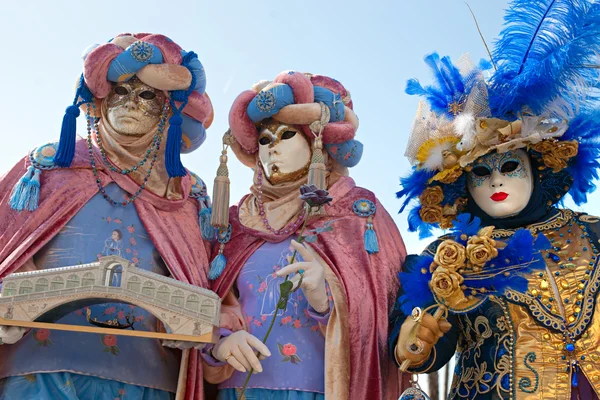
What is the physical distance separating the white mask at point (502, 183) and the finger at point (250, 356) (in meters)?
1.28

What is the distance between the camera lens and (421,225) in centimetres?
426

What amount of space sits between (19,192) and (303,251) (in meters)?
1.37

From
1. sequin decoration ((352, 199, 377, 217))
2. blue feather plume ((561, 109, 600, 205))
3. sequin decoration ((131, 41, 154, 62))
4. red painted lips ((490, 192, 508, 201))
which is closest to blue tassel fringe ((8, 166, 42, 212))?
sequin decoration ((131, 41, 154, 62))

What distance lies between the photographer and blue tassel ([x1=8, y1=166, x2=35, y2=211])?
3959 millimetres

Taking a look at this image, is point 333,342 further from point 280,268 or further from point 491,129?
point 491,129

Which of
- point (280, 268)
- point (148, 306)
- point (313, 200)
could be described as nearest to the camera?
point (313, 200)

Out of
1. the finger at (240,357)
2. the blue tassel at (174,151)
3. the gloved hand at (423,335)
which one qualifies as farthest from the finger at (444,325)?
the blue tassel at (174,151)

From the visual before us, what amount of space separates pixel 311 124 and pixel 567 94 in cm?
125

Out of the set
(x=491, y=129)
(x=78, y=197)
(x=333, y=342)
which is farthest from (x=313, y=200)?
(x=78, y=197)

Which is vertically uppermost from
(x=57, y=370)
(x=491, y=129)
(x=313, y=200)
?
(x=491, y=129)

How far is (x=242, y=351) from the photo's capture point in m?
3.77

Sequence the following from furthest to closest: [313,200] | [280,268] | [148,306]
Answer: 1. [280,268]
2. [148,306]
3. [313,200]

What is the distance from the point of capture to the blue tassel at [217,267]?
4215mm

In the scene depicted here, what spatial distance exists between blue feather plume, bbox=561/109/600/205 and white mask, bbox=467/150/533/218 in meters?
0.22
